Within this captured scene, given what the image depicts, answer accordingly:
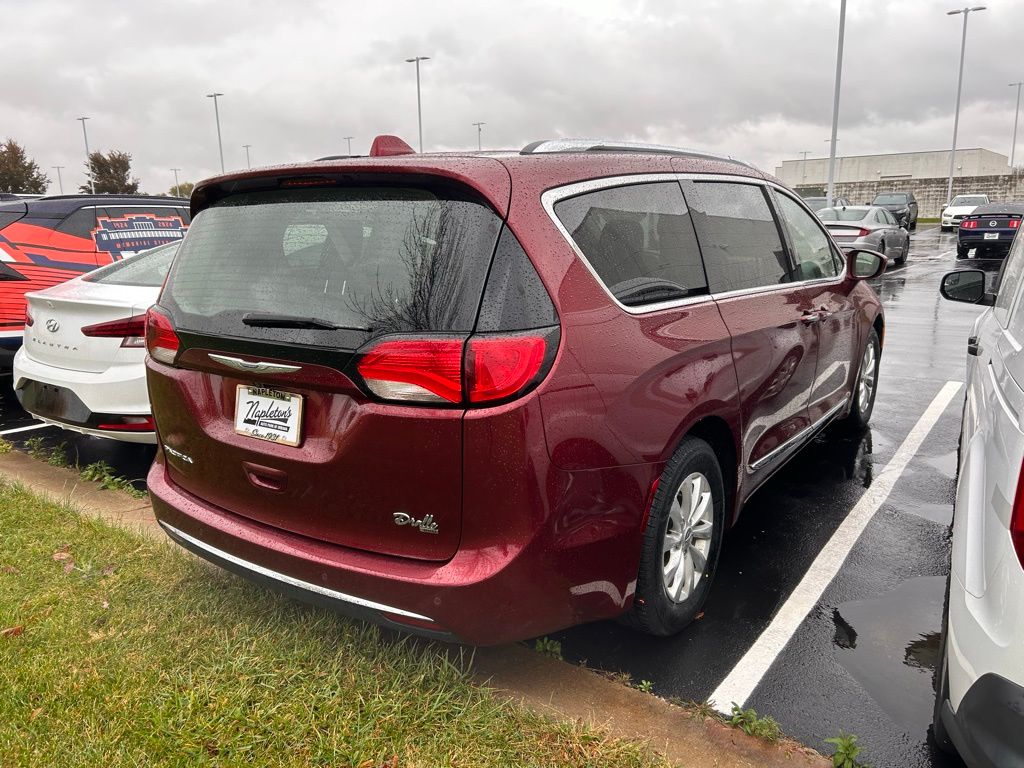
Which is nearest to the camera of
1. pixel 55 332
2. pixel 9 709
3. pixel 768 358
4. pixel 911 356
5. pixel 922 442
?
pixel 9 709

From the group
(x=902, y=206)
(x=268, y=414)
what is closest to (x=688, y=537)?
(x=268, y=414)

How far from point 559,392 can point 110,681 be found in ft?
5.79

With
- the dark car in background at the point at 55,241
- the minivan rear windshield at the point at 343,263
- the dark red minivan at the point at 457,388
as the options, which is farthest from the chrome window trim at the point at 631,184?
the dark car in background at the point at 55,241

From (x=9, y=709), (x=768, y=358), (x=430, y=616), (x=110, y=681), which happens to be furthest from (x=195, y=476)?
(x=768, y=358)

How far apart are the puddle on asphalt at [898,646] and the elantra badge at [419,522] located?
1586mm

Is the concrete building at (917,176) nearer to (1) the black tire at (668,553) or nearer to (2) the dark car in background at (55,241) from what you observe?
(2) the dark car in background at (55,241)

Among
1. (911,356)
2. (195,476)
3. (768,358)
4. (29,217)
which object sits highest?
(29,217)

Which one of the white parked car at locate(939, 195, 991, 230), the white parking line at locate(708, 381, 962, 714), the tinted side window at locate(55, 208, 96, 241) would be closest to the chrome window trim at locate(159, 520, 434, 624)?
the white parking line at locate(708, 381, 962, 714)

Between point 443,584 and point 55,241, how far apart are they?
5.28 metres

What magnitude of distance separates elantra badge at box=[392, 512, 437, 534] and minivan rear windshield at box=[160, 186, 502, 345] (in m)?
0.52

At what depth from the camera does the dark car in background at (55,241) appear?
5867mm

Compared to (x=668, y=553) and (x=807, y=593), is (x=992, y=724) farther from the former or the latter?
(x=807, y=593)

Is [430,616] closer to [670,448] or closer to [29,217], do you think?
[670,448]

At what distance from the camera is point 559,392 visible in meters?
2.24
